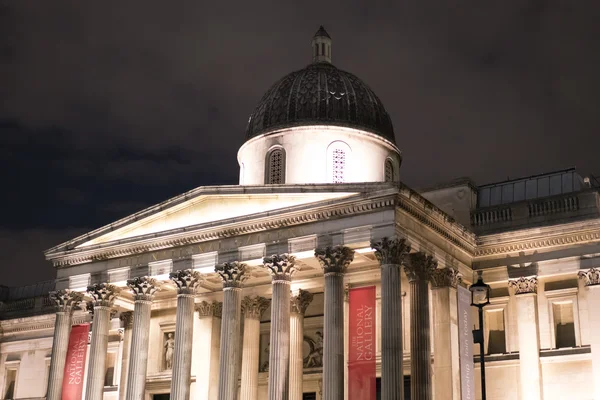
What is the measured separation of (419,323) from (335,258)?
3901 mm

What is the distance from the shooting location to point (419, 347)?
3017 cm

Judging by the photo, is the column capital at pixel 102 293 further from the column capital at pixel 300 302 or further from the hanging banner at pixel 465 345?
the hanging banner at pixel 465 345

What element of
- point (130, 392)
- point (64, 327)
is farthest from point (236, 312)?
point (64, 327)

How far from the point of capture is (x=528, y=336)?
1298 inches

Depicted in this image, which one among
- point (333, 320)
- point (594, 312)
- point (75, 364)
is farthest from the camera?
point (75, 364)

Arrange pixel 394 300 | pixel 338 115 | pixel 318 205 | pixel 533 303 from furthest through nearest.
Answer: pixel 338 115 → pixel 533 303 → pixel 318 205 → pixel 394 300

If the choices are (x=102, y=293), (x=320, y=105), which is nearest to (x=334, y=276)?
(x=320, y=105)

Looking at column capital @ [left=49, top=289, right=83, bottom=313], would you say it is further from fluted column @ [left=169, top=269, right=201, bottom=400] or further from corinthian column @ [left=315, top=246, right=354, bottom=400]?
corinthian column @ [left=315, top=246, right=354, bottom=400]

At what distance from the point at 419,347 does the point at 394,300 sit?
2.80 m

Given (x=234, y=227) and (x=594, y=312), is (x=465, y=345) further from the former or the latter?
(x=234, y=227)

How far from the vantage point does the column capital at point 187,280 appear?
3356 centimetres

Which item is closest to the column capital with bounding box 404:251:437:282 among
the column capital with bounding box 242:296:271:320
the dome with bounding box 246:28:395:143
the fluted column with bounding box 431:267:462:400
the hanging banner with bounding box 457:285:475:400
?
the fluted column with bounding box 431:267:462:400

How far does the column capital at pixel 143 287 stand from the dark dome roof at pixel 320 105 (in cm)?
903

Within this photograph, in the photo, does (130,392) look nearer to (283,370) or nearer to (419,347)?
(283,370)
